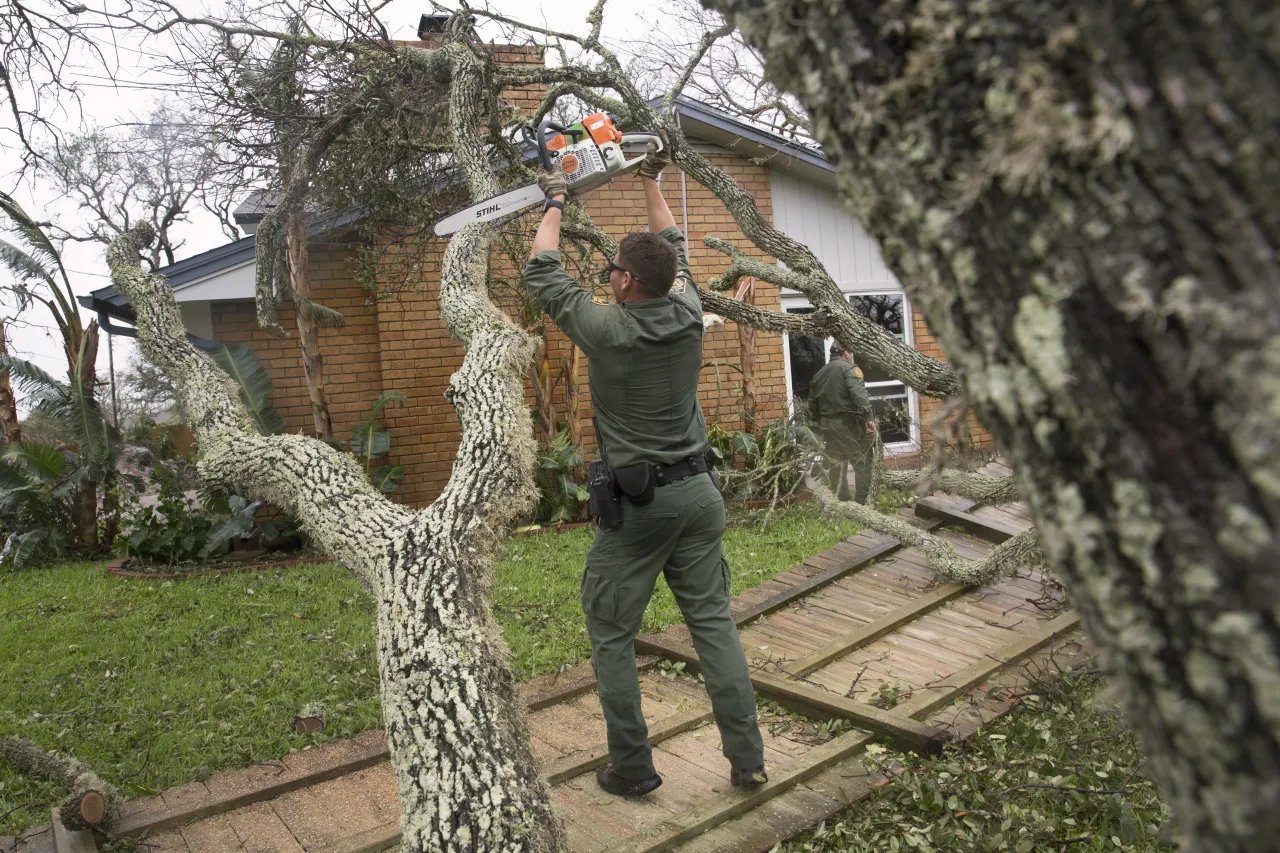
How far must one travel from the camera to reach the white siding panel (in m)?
11.7

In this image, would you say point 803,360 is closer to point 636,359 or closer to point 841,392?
point 841,392

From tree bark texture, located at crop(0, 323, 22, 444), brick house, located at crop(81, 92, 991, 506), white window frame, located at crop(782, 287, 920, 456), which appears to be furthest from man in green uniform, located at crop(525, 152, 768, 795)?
tree bark texture, located at crop(0, 323, 22, 444)

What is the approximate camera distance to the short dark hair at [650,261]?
374cm

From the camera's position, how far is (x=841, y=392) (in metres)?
9.70

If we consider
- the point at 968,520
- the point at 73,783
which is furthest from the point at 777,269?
the point at 73,783

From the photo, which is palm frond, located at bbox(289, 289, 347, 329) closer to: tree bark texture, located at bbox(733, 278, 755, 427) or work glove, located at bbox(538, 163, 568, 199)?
tree bark texture, located at bbox(733, 278, 755, 427)

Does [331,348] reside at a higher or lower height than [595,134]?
lower

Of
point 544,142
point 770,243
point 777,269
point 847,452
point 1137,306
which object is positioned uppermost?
point 544,142

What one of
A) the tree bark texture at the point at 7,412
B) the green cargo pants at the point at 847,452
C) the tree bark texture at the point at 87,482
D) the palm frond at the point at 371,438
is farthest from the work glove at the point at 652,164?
the tree bark texture at the point at 7,412

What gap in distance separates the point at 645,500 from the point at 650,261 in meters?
0.98

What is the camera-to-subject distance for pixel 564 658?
5453mm

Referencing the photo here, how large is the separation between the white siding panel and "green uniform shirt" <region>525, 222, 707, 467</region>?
8208 mm

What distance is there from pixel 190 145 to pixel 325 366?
A: 3.58 metres

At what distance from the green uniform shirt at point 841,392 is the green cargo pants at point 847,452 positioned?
0.13m
